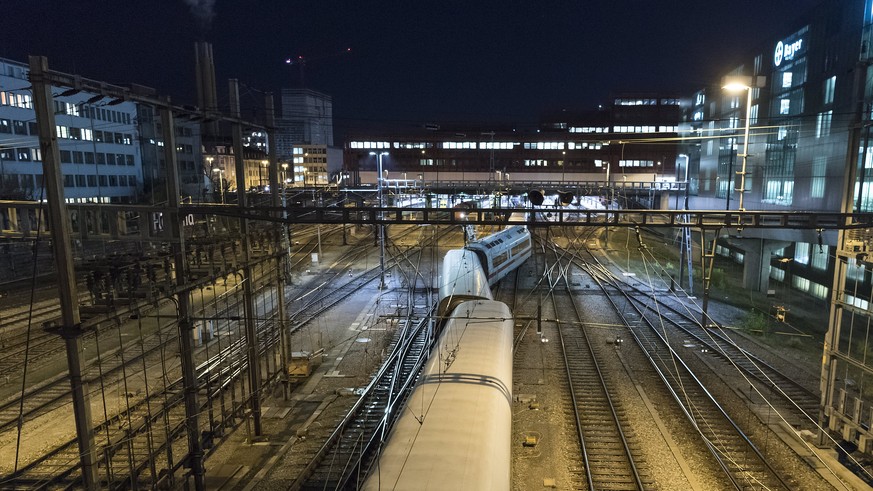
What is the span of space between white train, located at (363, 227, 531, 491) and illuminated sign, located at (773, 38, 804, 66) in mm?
24513

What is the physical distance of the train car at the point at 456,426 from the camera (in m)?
5.93

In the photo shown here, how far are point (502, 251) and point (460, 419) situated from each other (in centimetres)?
1682

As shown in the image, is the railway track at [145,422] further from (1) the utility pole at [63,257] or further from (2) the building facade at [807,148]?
(2) the building facade at [807,148]

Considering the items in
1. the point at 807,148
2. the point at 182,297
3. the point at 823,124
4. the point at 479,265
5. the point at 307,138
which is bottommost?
the point at 479,265

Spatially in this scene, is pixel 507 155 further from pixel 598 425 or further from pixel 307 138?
pixel 598 425

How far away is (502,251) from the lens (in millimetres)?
23578

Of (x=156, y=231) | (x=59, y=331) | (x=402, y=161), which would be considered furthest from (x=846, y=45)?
(x=402, y=161)

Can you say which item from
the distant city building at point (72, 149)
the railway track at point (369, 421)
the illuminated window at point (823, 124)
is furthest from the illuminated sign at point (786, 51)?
the distant city building at point (72, 149)

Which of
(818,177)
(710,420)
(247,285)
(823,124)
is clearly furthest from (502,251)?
(823,124)

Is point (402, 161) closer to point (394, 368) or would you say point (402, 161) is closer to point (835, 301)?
point (394, 368)

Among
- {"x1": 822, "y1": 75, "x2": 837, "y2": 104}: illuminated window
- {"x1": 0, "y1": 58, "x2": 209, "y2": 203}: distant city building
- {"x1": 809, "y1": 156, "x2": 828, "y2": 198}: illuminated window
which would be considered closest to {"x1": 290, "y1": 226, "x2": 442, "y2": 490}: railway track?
{"x1": 0, "y1": 58, "x2": 209, "y2": 203}: distant city building

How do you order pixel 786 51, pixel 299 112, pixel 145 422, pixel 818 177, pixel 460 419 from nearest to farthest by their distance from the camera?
pixel 145 422 → pixel 460 419 → pixel 818 177 → pixel 786 51 → pixel 299 112

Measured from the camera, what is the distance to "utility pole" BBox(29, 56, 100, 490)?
509 centimetres

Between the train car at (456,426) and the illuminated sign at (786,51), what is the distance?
85.6 ft
